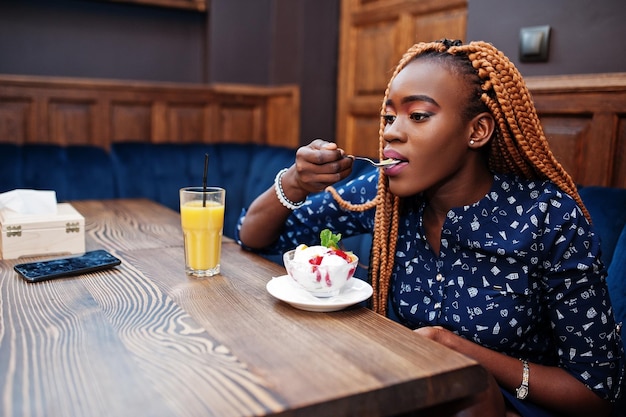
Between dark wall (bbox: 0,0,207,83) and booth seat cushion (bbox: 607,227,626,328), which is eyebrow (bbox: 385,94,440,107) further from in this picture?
dark wall (bbox: 0,0,207,83)

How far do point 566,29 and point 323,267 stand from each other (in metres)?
1.48

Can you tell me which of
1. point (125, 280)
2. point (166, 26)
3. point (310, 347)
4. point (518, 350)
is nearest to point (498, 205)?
point (518, 350)

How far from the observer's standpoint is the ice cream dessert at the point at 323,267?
3.27ft

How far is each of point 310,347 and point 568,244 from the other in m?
0.60

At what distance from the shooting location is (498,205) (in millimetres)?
1224

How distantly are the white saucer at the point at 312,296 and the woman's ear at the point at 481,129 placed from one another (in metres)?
0.40

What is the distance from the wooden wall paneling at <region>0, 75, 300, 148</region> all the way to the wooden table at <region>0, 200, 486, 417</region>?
2260 millimetres

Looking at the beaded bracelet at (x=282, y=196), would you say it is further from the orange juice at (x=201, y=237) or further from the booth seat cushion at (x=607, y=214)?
the booth seat cushion at (x=607, y=214)

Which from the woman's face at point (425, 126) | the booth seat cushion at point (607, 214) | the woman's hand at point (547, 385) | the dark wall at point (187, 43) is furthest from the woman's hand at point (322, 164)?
the dark wall at point (187, 43)

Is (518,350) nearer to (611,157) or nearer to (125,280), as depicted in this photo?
(125,280)

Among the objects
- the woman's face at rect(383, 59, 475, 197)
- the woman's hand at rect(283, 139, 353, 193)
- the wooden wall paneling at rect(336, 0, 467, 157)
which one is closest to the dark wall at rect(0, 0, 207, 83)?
the wooden wall paneling at rect(336, 0, 467, 157)

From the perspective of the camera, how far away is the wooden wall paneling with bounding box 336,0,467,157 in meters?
2.87

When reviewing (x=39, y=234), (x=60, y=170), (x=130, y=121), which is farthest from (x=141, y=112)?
(x=39, y=234)

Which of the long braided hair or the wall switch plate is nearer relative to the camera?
the long braided hair
